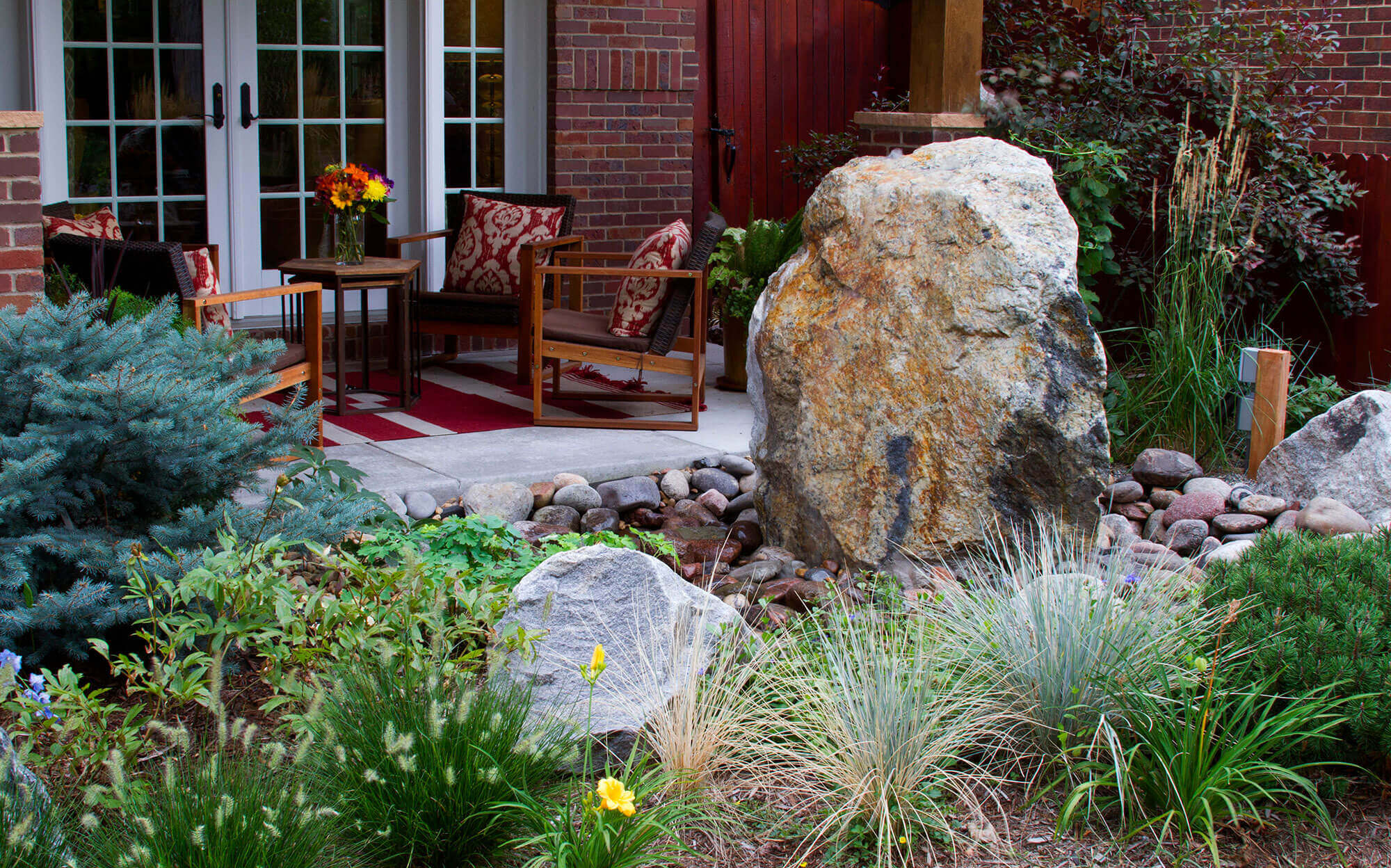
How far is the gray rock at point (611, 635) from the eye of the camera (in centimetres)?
259

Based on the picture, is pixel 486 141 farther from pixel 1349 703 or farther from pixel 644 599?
pixel 1349 703

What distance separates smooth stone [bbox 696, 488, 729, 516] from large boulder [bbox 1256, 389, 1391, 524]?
2.10 meters

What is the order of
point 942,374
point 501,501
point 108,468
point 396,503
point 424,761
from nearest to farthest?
1. point 424,761
2. point 108,468
3. point 942,374
4. point 396,503
5. point 501,501

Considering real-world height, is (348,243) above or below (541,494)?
above

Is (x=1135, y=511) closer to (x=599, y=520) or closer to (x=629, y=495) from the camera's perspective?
(x=629, y=495)

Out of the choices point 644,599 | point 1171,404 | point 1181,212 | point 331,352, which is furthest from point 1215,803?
point 331,352

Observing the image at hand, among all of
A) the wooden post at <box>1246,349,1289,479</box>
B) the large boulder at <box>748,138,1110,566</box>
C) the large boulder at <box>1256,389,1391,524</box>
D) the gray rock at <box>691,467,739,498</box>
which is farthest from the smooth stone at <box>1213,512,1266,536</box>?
the gray rock at <box>691,467,739,498</box>

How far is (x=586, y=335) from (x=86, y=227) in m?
2.02

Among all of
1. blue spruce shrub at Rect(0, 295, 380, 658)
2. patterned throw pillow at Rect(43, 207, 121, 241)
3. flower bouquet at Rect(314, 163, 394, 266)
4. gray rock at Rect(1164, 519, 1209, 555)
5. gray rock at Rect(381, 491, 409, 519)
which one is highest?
flower bouquet at Rect(314, 163, 394, 266)

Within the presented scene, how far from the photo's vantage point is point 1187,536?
452 cm

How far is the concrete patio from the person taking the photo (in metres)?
4.71

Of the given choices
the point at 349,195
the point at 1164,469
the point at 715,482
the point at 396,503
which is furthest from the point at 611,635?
the point at 349,195

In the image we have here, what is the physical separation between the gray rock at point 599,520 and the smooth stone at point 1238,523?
6.99ft

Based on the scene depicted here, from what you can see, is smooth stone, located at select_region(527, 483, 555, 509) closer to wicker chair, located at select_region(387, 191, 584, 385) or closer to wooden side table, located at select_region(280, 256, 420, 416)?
wooden side table, located at select_region(280, 256, 420, 416)
